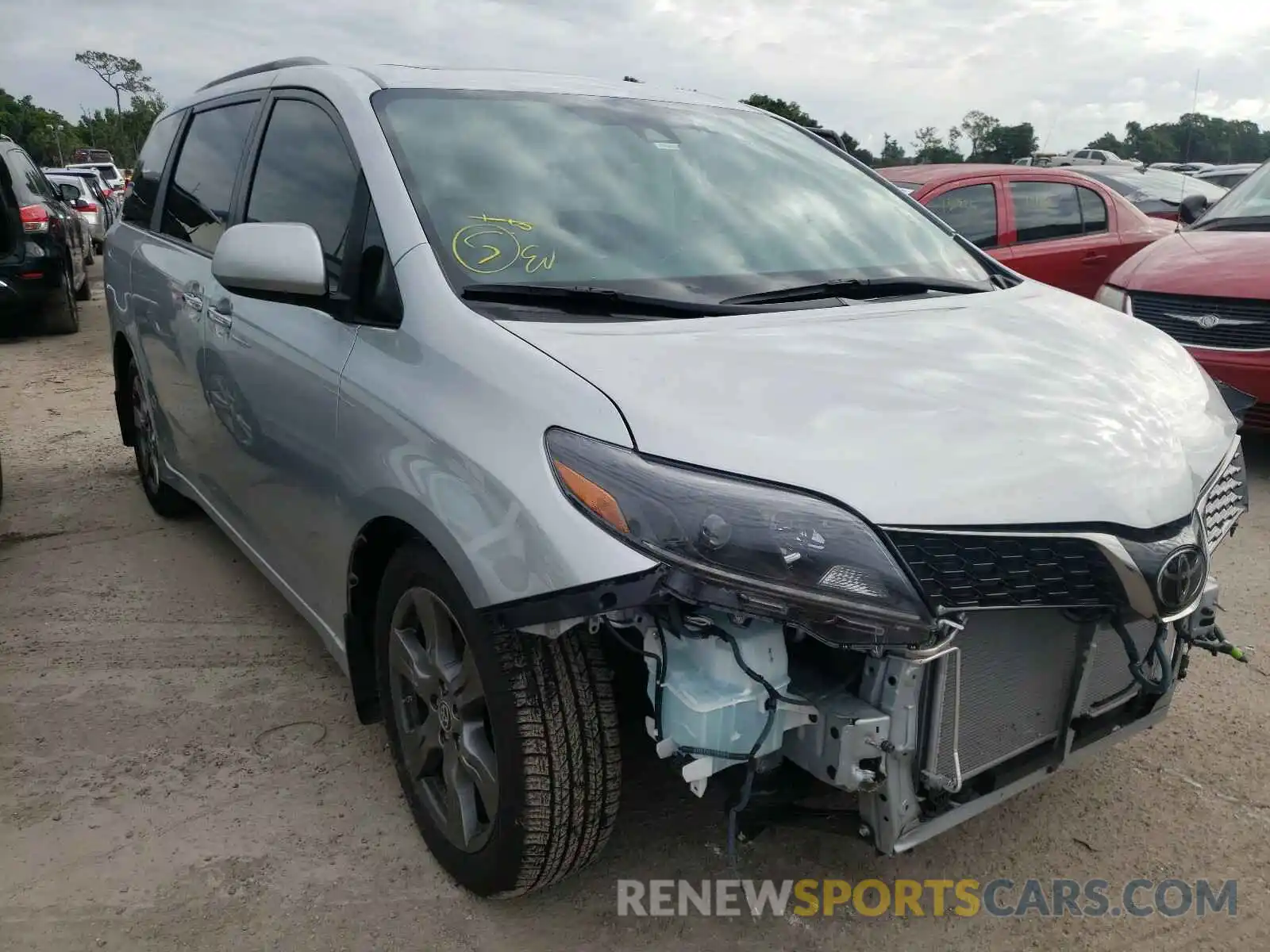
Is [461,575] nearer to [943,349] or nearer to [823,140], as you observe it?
[943,349]

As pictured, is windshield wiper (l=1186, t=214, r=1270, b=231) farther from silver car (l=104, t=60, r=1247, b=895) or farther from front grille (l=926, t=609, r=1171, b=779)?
front grille (l=926, t=609, r=1171, b=779)

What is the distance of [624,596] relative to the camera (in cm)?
166

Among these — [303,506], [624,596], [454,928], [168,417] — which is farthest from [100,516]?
[624,596]

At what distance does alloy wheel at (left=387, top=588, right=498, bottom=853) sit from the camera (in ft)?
6.88

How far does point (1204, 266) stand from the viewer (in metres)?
5.29

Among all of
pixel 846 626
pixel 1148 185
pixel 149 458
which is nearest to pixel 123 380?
pixel 149 458

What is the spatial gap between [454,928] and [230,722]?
1177 mm

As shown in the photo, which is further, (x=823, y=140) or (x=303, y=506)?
(x=823, y=140)

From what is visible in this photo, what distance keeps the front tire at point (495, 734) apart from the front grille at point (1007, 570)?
65 cm

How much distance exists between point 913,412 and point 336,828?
1720 millimetres

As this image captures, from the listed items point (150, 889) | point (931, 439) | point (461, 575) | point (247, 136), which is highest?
point (247, 136)

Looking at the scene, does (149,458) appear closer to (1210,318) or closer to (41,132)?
(1210,318)

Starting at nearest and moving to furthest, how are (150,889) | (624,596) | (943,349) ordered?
(624,596) < (943,349) < (150,889)

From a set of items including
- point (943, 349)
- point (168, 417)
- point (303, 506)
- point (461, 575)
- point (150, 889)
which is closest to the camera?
point (461, 575)
